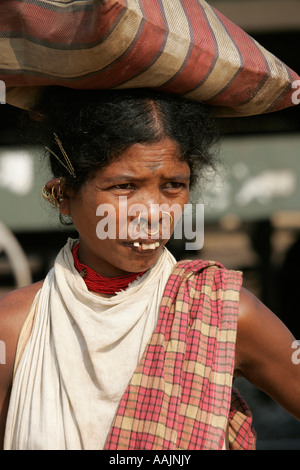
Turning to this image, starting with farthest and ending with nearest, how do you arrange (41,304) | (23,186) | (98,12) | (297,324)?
(297,324) → (23,186) → (41,304) → (98,12)

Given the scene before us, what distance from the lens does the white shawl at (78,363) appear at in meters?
1.83

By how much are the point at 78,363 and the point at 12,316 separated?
0.82ft

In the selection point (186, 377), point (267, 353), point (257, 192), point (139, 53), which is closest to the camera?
point (139, 53)

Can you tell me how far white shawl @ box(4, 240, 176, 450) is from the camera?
1833mm

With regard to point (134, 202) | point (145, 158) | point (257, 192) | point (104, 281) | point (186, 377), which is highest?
point (257, 192)

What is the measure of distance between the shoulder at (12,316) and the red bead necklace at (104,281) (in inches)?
6.2

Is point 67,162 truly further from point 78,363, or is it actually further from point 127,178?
point 78,363

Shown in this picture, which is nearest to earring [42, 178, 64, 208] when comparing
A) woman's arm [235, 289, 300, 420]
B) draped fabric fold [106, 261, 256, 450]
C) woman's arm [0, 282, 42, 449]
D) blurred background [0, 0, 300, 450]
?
woman's arm [0, 282, 42, 449]

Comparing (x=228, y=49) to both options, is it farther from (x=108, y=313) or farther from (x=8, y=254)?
(x=8, y=254)

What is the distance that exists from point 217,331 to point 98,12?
33.3 inches

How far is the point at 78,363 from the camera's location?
189cm

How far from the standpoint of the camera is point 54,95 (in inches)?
76.3

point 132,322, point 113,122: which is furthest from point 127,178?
point 132,322

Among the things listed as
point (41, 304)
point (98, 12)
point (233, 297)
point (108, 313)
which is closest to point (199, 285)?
point (233, 297)
